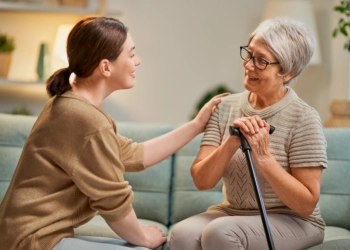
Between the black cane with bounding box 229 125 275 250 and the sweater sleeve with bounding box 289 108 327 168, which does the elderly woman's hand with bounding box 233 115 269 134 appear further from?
the sweater sleeve with bounding box 289 108 327 168

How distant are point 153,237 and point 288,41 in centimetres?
78

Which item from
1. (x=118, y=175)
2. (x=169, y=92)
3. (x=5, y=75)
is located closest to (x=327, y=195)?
(x=118, y=175)

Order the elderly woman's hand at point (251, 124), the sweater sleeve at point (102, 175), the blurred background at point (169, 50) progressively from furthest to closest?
the blurred background at point (169, 50)
the elderly woman's hand at point (251, 124)
the sweater sleeve at point (102, 175)

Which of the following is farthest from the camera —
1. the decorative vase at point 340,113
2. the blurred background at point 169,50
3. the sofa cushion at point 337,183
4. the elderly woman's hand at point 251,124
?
the blurred background at point 169,50

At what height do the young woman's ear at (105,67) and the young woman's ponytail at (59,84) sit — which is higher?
the young woman's ear at (105,67)

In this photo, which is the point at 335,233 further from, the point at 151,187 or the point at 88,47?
the point at 88,47

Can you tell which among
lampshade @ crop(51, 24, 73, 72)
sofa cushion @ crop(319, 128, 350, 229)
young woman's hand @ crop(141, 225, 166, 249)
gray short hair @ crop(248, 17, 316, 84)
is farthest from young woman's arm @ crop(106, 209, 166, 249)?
lampshade @ crop(51, 24, 73, 72)

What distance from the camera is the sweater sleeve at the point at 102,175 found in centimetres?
177

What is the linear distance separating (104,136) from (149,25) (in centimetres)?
288

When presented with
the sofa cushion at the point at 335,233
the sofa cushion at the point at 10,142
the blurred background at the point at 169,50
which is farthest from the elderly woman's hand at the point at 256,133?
the blurred background at the point at 169,50

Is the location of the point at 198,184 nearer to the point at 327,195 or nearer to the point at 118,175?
the point at 118,175

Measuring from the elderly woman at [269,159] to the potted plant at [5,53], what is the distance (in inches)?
93.9

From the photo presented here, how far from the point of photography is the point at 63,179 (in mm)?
1818

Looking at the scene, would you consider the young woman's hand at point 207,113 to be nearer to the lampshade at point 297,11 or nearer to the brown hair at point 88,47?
the brown hair at point 88,47
